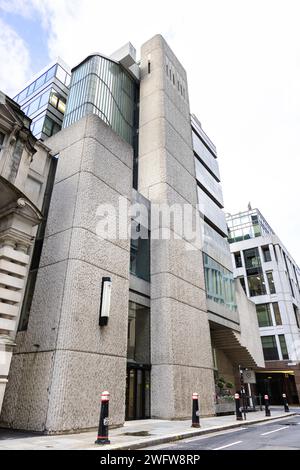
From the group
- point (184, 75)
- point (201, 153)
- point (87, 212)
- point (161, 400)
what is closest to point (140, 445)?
point (161, 400)

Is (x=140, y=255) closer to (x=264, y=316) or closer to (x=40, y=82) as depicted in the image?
(x=40, y=82)

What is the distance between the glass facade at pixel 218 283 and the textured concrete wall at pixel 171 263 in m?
1.69

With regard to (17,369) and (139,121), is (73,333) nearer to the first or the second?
(17,369)

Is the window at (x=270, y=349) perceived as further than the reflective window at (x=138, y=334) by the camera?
Yes

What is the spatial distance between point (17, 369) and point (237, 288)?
22.4 meters

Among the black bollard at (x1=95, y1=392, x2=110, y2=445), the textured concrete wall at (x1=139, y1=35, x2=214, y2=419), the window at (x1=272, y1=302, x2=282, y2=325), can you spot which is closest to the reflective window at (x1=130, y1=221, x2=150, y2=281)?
the textured concrete wall at (x1=139, y1=35, x2=214, y2=419)

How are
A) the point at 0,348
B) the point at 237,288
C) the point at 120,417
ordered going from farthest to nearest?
the point at 237,288 < the point at 120,417 < the point at 0,348

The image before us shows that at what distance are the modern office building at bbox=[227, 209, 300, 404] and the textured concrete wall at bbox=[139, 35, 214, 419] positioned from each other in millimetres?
27543

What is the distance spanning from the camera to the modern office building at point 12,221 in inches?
415

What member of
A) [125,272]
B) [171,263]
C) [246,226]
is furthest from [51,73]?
[246,226]

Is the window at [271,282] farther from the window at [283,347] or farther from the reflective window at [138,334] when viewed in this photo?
the reflective window at [138,334]

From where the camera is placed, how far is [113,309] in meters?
14.0

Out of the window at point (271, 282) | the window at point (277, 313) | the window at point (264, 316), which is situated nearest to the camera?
the window at point (277, 313)

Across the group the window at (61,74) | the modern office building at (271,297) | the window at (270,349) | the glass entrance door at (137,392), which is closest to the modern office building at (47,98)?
the window at (61,74)
